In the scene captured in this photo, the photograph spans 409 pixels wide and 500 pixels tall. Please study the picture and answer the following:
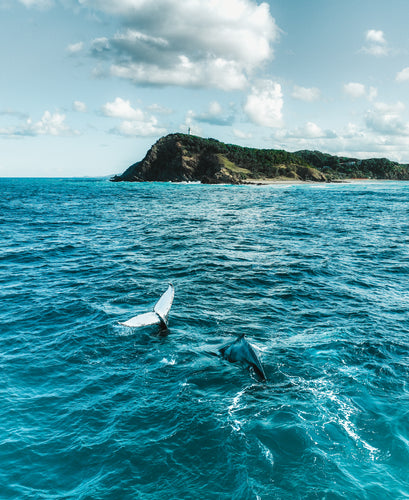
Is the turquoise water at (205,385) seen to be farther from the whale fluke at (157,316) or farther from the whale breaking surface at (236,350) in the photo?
the whale fluke at (157,316)

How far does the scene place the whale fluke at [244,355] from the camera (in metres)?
14.0

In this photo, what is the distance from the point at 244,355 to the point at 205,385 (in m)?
2.12

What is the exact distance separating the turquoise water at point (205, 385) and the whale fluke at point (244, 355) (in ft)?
1.41

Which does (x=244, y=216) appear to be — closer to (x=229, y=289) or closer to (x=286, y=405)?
(x=229, y=289)

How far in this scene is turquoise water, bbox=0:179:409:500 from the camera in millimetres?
9734

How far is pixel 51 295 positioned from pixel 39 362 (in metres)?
9.04

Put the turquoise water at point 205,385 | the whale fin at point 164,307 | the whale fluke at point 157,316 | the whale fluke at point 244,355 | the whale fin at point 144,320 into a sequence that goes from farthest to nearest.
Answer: the whale fin at point 164,307, the whale fluke at point 157,316, the whale fin at point 144,320, the whale fluke at point 244,355, the turquoise water at point 205,385

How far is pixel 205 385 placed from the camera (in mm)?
13586

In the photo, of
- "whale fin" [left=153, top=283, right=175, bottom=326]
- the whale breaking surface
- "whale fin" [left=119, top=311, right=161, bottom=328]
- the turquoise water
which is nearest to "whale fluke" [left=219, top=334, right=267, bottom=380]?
the whale breaking surface

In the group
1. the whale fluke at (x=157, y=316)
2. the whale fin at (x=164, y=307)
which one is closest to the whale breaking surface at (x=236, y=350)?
the whale fluke at (x=157, y=316)

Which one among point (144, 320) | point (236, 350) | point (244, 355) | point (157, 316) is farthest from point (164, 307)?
point (244, 355)

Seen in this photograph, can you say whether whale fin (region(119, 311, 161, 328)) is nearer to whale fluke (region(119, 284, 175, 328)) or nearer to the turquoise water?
whale fluke (region(119, 284, 175, 328))

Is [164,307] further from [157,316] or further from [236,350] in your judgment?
[236,350]

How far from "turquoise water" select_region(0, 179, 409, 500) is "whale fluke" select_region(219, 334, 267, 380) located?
1.41ft
